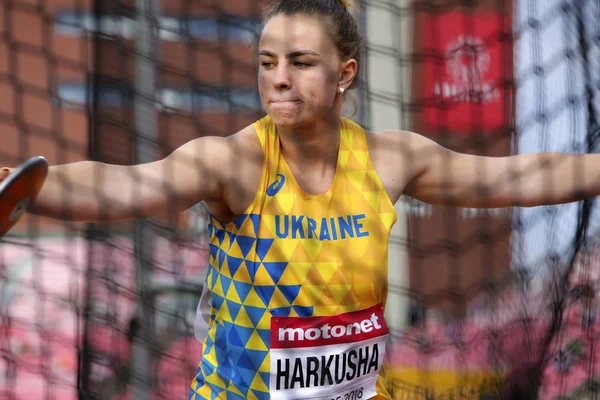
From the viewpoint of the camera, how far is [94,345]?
2.54 metres

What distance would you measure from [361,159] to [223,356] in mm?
483

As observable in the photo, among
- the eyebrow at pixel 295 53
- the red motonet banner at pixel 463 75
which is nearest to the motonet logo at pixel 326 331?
the eyebrow at pixel 295 53

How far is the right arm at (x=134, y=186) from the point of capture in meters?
1.30

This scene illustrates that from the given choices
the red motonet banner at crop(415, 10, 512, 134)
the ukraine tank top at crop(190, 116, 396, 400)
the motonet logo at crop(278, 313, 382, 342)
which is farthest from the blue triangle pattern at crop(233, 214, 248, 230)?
the red motonet banner at crop(415, 10, 512, 134)

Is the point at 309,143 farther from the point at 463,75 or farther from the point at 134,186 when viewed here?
the point at 463,75

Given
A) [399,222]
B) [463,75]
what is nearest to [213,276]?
[399,222]

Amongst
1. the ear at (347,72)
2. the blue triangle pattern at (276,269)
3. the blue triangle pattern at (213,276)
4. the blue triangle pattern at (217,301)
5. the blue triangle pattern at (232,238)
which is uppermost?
the ear at (347,72)

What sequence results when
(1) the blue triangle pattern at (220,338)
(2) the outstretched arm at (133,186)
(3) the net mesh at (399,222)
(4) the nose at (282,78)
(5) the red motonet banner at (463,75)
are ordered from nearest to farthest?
(2) the outstretched arm at (133,186) < (4) the nose at (282,78) < (1) the blue triangle pattern at (220,338) < (3) the net mesh at (399,222) < (5) the red motonet banner at (463,75)

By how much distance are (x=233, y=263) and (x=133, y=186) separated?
245 millimetres

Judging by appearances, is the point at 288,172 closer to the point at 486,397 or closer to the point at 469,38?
the point at 486,397

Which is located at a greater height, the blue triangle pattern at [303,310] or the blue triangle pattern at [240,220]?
the blue triangle pattern at [240,220]

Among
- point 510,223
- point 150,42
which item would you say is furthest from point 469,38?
point 150,42

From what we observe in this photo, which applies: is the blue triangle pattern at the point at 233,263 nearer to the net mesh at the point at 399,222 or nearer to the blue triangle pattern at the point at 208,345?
the blue triangle pattern at the point at 208,345

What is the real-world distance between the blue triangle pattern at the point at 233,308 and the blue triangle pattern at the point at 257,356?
2.8 inches
